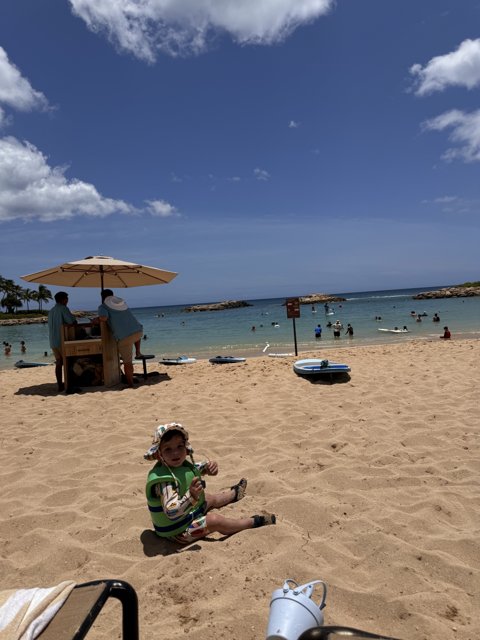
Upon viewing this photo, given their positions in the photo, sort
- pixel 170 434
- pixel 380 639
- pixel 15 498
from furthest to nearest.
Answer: pixel 15 498
pixel 170 434
pixel 380 639

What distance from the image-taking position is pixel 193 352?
1856 centimetres

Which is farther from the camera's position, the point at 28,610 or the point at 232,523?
the point at 232,523

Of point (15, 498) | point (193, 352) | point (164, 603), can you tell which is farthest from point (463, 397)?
point (193, 352)

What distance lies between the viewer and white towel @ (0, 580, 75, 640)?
1.30 m

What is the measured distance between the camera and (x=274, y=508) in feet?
10.4

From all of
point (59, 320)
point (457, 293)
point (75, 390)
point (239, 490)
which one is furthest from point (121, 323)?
point (457, 293)

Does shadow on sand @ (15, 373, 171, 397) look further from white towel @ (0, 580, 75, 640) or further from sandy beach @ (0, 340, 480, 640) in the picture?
white towel @ (0, 580, 75, 640)

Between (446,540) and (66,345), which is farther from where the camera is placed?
(66,345)

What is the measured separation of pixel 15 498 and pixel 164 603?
6.70ft

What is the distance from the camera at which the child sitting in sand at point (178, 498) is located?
272cm

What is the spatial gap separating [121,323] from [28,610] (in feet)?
22.5

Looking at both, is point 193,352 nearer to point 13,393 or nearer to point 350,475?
point 13,393

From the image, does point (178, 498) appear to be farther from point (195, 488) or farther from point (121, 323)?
point (121, 323)

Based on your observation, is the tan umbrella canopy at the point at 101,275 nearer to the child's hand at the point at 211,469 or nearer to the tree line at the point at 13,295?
the child's hand at the point at 211,469
